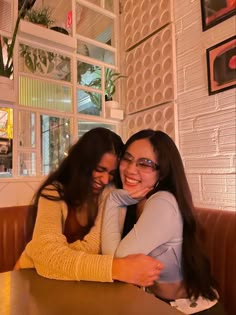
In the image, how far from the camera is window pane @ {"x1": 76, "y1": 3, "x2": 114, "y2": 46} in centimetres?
196

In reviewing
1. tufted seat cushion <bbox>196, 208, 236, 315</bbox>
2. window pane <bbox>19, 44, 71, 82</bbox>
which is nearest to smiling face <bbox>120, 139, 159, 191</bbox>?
tufted seat cushion <bbox>196, 208, 236, 315</bbox>

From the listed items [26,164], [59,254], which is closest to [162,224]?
[59,254]

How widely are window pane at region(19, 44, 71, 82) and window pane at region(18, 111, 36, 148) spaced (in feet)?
0.90

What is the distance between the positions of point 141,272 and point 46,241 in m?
0.28

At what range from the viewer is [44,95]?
1.75 meters

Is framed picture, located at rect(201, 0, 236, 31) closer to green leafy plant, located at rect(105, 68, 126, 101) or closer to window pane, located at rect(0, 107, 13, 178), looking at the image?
green leafy plant, located at rect(105, 68, 126, 101)

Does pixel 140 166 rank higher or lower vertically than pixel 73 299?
higher

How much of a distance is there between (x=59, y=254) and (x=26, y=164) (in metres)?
1.02

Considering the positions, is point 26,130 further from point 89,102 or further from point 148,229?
point 148,229

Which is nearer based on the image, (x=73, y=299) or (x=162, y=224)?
(x=73, y=299)

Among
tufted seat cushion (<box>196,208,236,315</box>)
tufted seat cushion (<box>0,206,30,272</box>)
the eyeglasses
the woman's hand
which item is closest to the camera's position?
the woman's hand

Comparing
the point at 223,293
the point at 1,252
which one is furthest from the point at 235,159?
the point at 1,252

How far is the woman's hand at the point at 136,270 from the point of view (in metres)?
0.69

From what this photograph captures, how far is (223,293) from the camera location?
108cm
